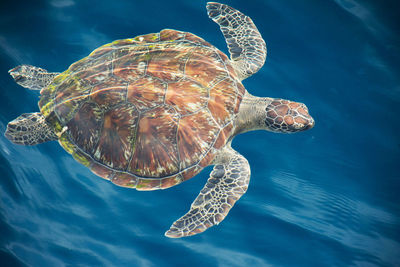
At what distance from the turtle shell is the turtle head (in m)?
0.53

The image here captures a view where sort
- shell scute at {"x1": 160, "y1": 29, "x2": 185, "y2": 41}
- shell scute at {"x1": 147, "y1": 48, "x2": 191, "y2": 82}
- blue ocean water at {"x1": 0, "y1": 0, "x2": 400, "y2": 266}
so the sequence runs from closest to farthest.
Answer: shell scute at {"x1": 147, "y1": 48, "x2": 191, "y2": 82} → shell scute at {"x1": 160, "y1": 29, "x2": 185, "y2": 41} → blue ocean water at {"x1": 0, "y1": 0, "x2": 400, "y2": 266}

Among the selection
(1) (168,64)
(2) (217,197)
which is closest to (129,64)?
(1) (168,64)

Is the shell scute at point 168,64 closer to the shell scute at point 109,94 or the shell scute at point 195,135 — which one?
the shell scute at point 109,94

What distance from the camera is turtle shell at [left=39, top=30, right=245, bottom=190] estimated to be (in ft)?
7.20

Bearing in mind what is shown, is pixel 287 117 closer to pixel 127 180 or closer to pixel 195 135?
pixel 195 135

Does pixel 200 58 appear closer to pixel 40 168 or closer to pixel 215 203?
pixel 215 203

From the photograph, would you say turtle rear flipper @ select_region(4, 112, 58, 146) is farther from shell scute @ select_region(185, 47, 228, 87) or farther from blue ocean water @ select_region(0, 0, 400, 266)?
shell scute @ select_region(185, 47, 228, 87)

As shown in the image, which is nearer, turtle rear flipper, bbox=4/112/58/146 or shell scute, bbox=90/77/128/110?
shell scute, bbox=90/77/128/110

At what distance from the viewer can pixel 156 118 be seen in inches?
86.6

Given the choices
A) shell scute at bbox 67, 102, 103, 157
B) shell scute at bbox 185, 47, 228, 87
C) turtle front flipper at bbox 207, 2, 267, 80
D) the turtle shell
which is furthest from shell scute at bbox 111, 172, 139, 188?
turtle front flipper at bbox 207, 2, 267, 80

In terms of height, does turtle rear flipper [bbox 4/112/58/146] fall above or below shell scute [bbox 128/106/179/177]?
below

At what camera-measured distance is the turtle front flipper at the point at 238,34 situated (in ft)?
10.3

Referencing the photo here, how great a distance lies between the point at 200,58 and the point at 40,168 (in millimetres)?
2256

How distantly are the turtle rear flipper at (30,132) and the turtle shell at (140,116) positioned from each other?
182 millimetres
